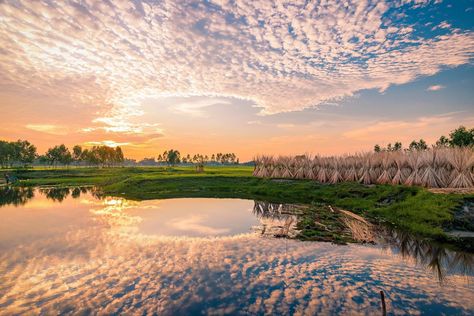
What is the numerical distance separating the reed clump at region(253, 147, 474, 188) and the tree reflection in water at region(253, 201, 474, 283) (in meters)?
7.53

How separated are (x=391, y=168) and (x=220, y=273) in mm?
20384

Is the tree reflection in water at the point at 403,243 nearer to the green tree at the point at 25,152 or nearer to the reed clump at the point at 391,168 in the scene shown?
the reed clump at the point at 391,168

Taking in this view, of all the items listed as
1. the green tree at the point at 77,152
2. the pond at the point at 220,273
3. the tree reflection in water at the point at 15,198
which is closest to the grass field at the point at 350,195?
the pond at the point at 220,273

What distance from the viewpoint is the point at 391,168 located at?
22.9 metres

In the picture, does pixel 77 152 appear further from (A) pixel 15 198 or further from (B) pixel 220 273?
(B) pixel 220 273

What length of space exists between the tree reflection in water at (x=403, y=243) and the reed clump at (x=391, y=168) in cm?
753

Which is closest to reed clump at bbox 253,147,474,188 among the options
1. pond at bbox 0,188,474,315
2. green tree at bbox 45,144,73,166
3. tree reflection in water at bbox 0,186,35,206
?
pond at bbox 0,188,474,315

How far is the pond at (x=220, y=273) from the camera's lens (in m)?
6.52

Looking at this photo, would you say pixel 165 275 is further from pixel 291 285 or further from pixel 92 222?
pixel 92 222

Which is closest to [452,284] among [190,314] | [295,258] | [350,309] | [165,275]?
[350,309]

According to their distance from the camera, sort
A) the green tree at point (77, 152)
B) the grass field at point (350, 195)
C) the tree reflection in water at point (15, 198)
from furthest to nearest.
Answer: the green tree at point (77, 152) → the tree reflection in water at point (15, 198) → the grass field at point (350, 195)

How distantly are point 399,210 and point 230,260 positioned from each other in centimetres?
1211

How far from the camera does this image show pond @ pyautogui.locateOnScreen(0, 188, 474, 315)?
6.52 metres

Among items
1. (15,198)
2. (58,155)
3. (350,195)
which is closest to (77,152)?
(58,155)
